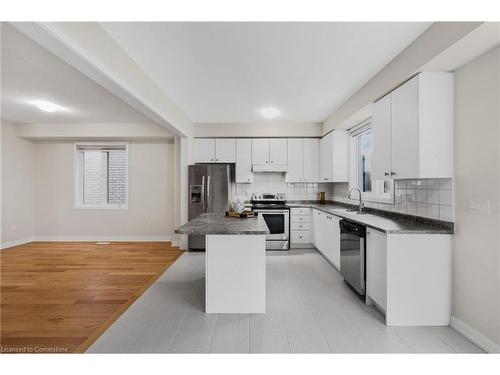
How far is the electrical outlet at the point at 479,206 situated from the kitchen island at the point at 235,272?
1.75m

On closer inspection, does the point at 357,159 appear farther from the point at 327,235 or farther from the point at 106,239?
the point at 106,239

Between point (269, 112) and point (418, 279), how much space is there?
3286mm

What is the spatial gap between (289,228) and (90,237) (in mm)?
4510

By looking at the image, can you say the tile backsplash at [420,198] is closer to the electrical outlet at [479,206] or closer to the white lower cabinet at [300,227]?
the electrical outlet at [479,206]

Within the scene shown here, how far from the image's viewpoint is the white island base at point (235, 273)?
8.49 ft

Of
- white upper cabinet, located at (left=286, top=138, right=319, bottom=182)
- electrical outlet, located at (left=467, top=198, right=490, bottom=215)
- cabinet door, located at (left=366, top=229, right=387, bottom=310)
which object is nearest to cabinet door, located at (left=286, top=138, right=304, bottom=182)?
white upper cabinet, located at (left=286, top=138, right=319, bottom=182)

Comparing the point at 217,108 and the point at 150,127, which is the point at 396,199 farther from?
the point at 150,127

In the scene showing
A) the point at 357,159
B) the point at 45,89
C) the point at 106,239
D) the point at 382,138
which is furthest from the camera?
the point at 106,239

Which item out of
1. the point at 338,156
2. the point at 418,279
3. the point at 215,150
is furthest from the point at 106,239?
the point at 418,279

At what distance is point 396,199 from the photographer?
3312 millimetres

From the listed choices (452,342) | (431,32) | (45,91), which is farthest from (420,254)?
(45,91)

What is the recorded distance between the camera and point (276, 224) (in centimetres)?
513

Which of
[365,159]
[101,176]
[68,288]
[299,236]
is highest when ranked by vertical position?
[365,159]

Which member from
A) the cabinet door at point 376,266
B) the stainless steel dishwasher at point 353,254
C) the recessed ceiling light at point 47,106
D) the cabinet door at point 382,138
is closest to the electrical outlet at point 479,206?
the cabinet door at point 376,266
